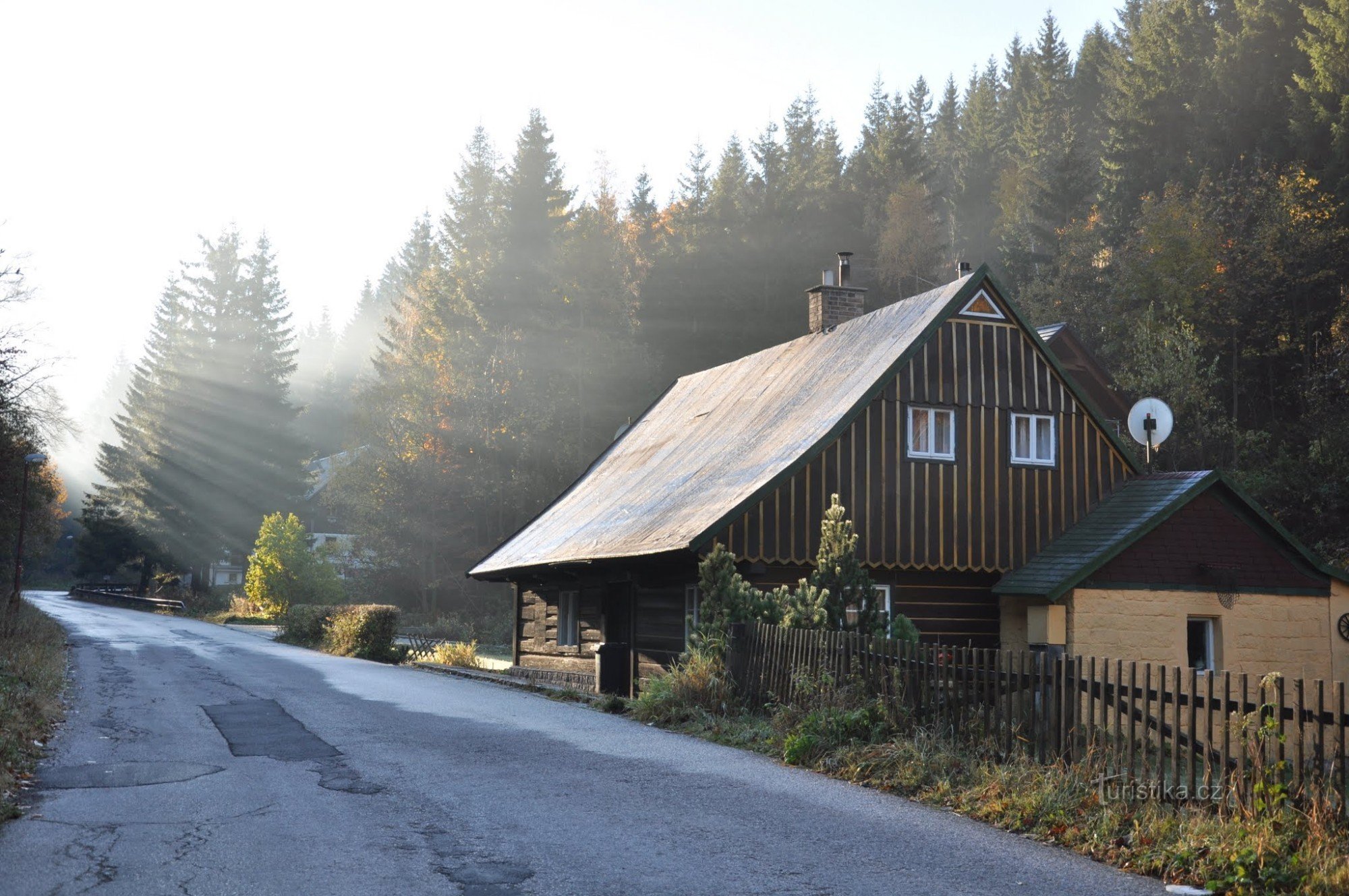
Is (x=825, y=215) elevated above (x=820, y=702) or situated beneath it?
elevated above

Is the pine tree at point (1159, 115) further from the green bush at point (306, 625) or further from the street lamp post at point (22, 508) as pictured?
the street lamp post at point (22, 508)

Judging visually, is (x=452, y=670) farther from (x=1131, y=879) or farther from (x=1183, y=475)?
(x=1131, y=879)

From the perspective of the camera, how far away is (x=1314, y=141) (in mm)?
46656

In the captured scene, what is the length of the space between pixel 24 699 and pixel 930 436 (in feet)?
52.3

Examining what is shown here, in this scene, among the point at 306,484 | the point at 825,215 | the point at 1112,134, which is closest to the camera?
the point at 1112,134

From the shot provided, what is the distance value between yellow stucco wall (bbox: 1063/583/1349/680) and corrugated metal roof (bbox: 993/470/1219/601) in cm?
50

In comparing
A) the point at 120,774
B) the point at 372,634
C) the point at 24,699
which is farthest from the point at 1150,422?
the point at 372,634

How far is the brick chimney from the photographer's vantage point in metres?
28.8

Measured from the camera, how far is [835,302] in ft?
95.0

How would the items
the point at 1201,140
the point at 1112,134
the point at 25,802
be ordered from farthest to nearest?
1. the point at 1112,134
2. the point at 1201,140
3. the point at 25,802


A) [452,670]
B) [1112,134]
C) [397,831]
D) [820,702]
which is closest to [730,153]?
[1112,134]

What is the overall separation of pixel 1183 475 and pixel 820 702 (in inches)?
486

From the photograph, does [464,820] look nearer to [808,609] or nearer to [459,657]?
[808,609]

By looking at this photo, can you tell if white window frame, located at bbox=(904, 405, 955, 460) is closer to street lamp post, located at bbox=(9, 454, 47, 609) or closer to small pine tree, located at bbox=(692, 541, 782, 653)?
small pine tree, located at bbox=(692, 541, 782, 653)
